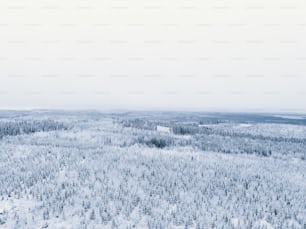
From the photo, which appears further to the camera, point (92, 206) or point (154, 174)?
point (154, 174)

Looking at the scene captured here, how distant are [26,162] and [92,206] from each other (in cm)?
681

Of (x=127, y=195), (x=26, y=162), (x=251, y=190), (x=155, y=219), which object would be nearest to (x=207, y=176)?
(x=251, y=190)

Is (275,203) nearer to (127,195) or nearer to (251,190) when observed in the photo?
(251,190)

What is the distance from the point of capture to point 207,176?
586 inches

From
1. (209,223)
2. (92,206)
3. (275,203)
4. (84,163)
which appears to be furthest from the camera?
(84,163)

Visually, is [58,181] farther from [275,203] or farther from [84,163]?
[275,203]

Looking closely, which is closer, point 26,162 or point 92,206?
point 92,206

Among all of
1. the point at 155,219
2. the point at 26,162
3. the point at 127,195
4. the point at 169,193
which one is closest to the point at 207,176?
the point at 169,193

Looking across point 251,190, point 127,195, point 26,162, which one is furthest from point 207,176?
point 26,162

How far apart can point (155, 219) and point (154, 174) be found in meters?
4.61

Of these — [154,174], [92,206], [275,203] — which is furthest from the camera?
[154,174]

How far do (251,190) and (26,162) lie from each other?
33.7 ft

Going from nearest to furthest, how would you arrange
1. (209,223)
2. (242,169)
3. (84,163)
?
(209,223) < (84,163) < (242,169)

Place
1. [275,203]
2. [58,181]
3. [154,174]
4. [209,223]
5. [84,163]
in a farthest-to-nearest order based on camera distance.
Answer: [84,163] → [154,174] → [58,181] → [275,203] → [209,223]
